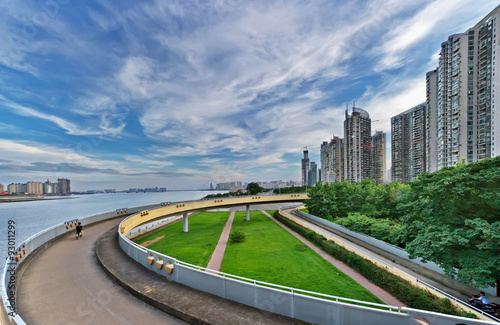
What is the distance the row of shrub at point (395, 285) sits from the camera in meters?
10.3

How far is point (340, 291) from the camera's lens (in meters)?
Answer: 14.3

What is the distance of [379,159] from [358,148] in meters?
16.4

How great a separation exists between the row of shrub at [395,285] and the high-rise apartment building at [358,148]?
80332 mm

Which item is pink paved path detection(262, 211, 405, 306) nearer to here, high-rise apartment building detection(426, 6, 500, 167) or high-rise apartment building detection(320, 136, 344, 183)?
high-rise apartment building detection(426, 6, 500, 167)

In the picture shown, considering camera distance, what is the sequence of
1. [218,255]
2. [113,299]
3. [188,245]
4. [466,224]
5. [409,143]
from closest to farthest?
1. [113,299]
2. [466,224]
3. [218,255]
4. [188,245]
5. [409,143]

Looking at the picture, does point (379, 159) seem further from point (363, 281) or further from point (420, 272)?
point (363, 281)

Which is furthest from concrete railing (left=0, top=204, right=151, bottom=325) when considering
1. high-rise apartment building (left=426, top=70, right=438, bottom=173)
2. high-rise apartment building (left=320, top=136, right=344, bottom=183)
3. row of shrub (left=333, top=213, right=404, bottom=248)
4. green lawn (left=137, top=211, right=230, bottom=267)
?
high-rise apartment building (left=320, top=136, right=344, bottom=183)

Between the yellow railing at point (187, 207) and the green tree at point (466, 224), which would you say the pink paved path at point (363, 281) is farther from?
the yellow railing at point (187, 207)

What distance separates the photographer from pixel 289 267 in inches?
740

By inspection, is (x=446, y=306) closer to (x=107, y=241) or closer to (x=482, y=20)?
(x=107, y=241)

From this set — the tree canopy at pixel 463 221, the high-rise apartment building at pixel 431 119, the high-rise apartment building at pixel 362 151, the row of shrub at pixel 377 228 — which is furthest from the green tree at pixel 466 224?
the high-rise apartment building at pixel 362 151

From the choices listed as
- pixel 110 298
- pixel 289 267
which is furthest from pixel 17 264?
pixel 289 267

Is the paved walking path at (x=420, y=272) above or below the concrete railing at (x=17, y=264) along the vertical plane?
below

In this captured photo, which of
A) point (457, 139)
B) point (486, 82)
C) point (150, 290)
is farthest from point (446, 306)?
point (486, 82)
